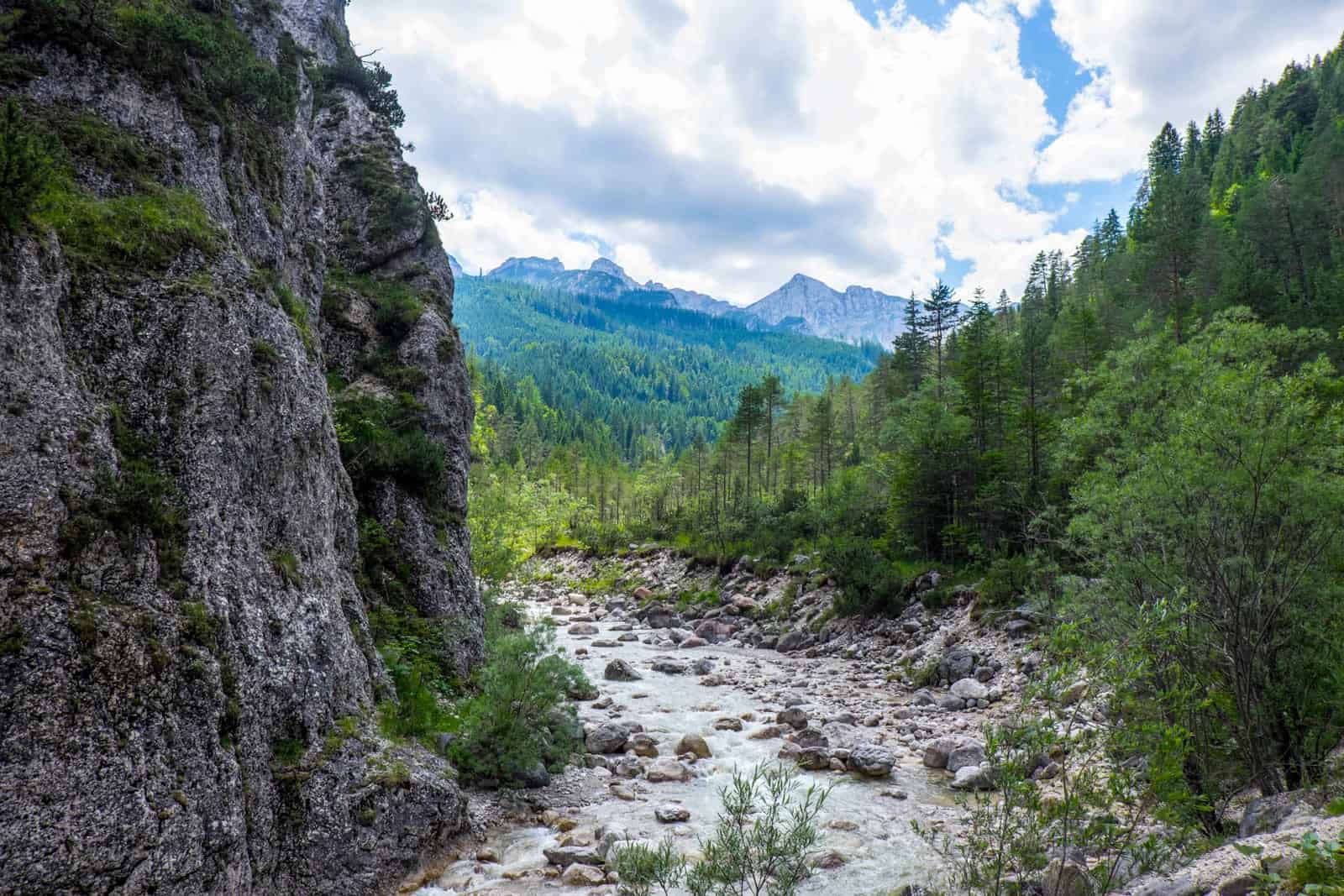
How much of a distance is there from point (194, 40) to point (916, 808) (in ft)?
65.7

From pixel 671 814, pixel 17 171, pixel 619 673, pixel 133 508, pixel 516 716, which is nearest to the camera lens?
pixel 17 171

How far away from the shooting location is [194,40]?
39.5 ft

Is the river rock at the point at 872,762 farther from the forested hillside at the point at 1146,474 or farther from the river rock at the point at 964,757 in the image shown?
the forested hillside at the point at 1146,474

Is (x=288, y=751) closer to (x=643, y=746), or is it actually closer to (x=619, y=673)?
(x=643, y=746)

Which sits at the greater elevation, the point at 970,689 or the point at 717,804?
the point at 970,689

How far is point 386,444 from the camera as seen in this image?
17.1 m

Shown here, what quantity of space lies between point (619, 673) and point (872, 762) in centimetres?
1202

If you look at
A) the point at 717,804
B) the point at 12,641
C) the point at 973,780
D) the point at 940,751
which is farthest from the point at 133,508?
the point at 940,751

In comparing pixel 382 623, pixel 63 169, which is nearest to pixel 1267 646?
pixel 382 623

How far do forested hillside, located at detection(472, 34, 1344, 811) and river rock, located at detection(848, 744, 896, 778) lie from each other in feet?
16.5

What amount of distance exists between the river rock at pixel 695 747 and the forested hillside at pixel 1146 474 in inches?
348

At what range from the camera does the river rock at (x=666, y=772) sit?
48.0 ft

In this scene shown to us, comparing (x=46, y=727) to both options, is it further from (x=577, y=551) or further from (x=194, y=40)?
(x=577, y=551)

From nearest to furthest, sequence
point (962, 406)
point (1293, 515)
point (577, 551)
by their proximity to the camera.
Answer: point (1293, 515) < point (962, 406) < point (577, 551)
